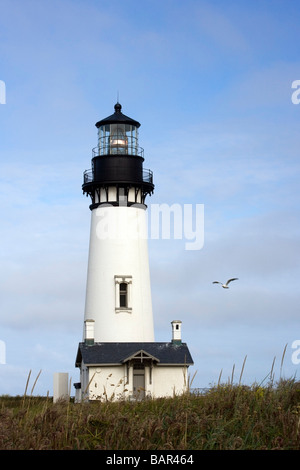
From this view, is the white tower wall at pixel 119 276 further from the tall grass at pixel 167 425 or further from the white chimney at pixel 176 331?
the tall grass at pixel 167 425

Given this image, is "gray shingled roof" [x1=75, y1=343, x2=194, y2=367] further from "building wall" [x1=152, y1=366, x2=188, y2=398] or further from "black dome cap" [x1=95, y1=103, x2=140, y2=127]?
"black dome cap" [x1=95, y1=103, x2=140, y2=127]

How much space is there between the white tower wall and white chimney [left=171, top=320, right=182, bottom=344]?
143cm

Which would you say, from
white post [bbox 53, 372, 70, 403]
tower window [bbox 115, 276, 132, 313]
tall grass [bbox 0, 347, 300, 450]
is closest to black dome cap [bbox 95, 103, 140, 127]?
tower window [bbox 115, 276, 132, 313]

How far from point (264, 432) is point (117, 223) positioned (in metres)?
27.0

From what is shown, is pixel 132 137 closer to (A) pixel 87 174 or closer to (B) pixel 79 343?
(A) pixel 87 174

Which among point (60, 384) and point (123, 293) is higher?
point (123, 293)

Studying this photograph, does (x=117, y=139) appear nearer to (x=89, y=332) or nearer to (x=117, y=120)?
(x=117, y=120)

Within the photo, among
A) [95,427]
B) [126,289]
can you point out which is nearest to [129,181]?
[126,289]

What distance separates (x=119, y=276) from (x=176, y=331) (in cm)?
382

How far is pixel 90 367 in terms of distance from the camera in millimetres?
34250

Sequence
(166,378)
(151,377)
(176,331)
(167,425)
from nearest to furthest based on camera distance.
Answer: (167,425) → (151,377) → (166,378) → (176,331)

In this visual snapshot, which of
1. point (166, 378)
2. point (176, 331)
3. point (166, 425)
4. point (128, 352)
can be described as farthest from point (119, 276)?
point (166, 425)

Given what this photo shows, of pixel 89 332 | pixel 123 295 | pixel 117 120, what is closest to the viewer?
pixel 89 332

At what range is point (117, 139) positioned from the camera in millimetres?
39500
